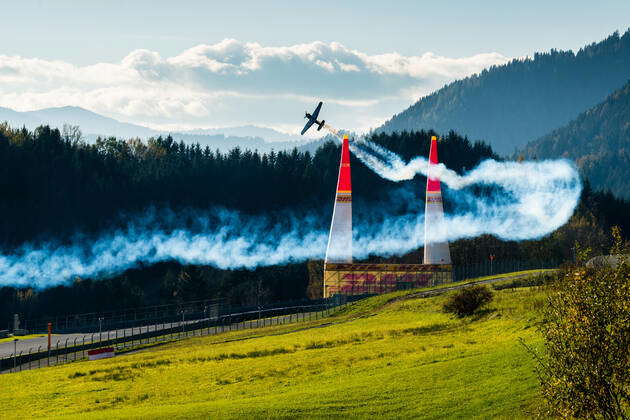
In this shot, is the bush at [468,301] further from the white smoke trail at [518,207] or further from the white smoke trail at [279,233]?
the white smoke trail at [518,207]

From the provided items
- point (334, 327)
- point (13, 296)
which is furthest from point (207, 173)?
point (334, 327)

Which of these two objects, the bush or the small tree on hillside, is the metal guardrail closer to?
the bush

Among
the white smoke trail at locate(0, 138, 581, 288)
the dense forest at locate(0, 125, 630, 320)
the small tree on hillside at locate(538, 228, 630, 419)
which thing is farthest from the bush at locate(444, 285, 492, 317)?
the dense forest at locate(0, 125, 630, 320)

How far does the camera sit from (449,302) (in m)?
61.3

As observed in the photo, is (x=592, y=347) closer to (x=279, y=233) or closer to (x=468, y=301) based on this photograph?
(x=468, y=301)

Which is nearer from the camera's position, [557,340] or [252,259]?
[557,340]

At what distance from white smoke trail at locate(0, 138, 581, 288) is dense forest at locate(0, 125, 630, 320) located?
2.17 m

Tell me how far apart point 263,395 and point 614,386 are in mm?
18715

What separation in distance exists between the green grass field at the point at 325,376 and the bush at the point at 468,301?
106cm

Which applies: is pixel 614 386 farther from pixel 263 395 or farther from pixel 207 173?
pixel 207 173

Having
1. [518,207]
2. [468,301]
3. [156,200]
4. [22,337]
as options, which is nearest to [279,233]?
[156,200]

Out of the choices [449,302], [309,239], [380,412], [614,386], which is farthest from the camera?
[309,239]

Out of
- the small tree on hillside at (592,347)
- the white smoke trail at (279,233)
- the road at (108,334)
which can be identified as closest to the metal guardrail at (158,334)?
the road at (108,334)

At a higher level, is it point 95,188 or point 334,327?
point 95,188
